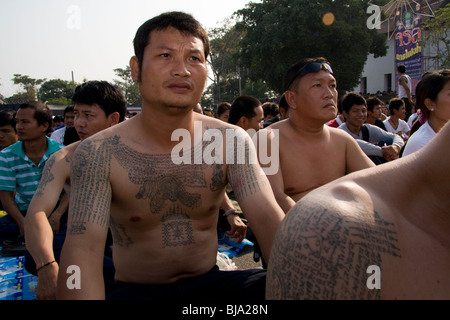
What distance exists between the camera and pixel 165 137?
212 centimetres

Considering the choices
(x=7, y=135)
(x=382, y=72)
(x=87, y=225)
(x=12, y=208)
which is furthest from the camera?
(x=382, y=72)

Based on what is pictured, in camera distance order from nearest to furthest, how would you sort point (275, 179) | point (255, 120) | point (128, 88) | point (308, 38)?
point (275, 179), point (255, 120), point (308, 38), point (128, 88)

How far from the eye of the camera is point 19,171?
4078mm

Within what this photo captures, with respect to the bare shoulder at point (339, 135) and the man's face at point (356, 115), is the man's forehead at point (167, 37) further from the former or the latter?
the man's face at point (356, 115)

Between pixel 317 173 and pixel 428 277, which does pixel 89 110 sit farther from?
pixel 428 277

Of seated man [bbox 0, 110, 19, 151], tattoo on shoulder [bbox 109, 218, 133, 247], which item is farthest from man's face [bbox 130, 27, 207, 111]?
seated man [bbox 0, 110, 19, 151]

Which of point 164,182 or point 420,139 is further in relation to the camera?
point 420,139

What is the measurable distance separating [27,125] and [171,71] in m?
2.77

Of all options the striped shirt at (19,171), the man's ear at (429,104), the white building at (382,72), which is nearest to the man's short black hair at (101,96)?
the striped shirt at (19,171)

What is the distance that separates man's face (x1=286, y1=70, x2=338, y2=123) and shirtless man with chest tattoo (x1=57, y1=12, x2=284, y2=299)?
1116mm

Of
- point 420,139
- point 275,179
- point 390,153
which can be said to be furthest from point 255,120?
point 275,179

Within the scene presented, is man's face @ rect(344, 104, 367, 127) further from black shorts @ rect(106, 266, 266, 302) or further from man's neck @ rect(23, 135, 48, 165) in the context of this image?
Answer: man's neck @ rect(23, 135, 48, 165)

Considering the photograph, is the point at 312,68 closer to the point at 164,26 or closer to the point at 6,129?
the point at 164,26
